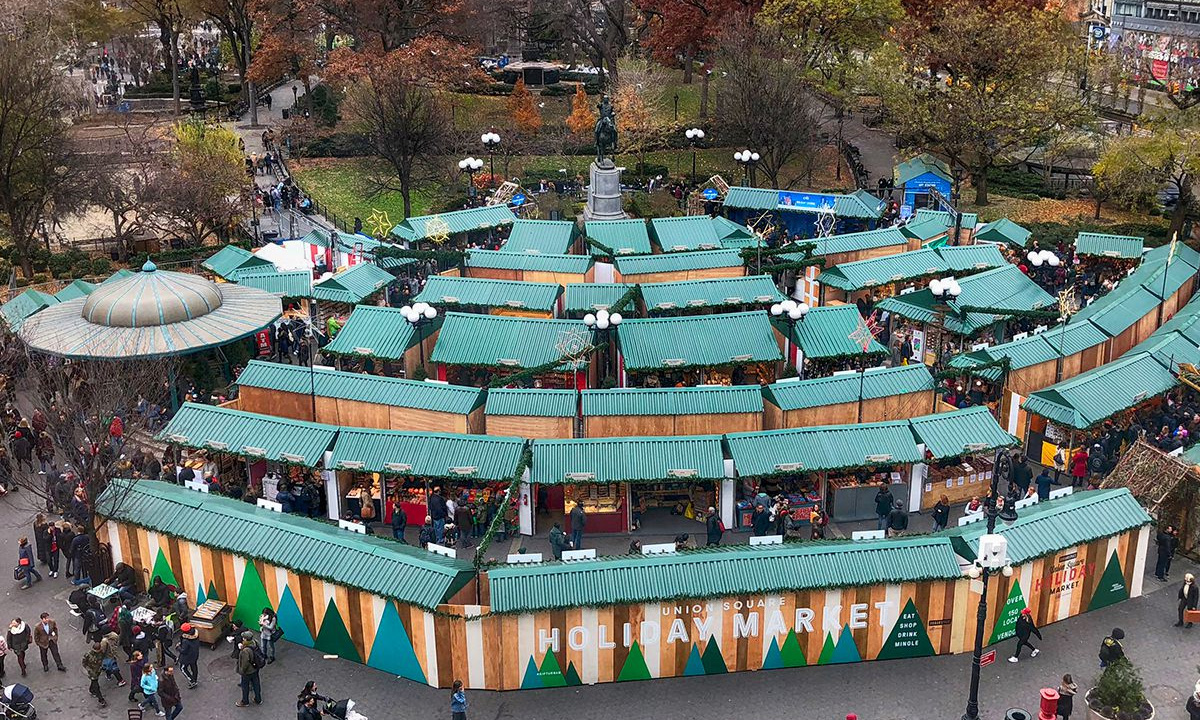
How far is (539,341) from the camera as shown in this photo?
35.7m

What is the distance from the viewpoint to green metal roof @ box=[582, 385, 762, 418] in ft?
101

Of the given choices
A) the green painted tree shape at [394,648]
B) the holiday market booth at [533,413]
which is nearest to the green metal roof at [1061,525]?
the holiday market booth at [533,413]

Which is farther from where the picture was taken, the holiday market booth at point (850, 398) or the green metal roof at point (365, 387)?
the holiday market booth at point (850, 398)

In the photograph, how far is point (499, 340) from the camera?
35.8 meters

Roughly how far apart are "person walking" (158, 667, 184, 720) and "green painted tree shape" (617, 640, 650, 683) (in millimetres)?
8486

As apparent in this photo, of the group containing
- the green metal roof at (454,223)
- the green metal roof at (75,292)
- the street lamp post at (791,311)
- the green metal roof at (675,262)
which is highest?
the street lamp post at (791,311)

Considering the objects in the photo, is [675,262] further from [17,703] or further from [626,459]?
[17,703]

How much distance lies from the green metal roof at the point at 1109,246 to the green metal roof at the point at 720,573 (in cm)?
2655

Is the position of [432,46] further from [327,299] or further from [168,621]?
[168,621]

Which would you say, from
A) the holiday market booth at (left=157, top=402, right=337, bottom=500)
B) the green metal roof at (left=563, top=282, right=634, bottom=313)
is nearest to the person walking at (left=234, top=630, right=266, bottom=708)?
the holiday market booth at (left=157, top=402, right=337, bottom=500)

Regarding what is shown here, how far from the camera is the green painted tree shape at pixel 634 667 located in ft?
78.4

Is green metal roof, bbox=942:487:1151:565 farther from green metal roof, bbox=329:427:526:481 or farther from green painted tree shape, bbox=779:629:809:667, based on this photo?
green metal roof, bbox=329:427:526:481

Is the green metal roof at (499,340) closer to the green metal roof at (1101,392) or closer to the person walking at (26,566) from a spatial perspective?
the person walking at (26,566)

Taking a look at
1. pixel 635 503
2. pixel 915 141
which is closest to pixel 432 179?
pixel 915 141
